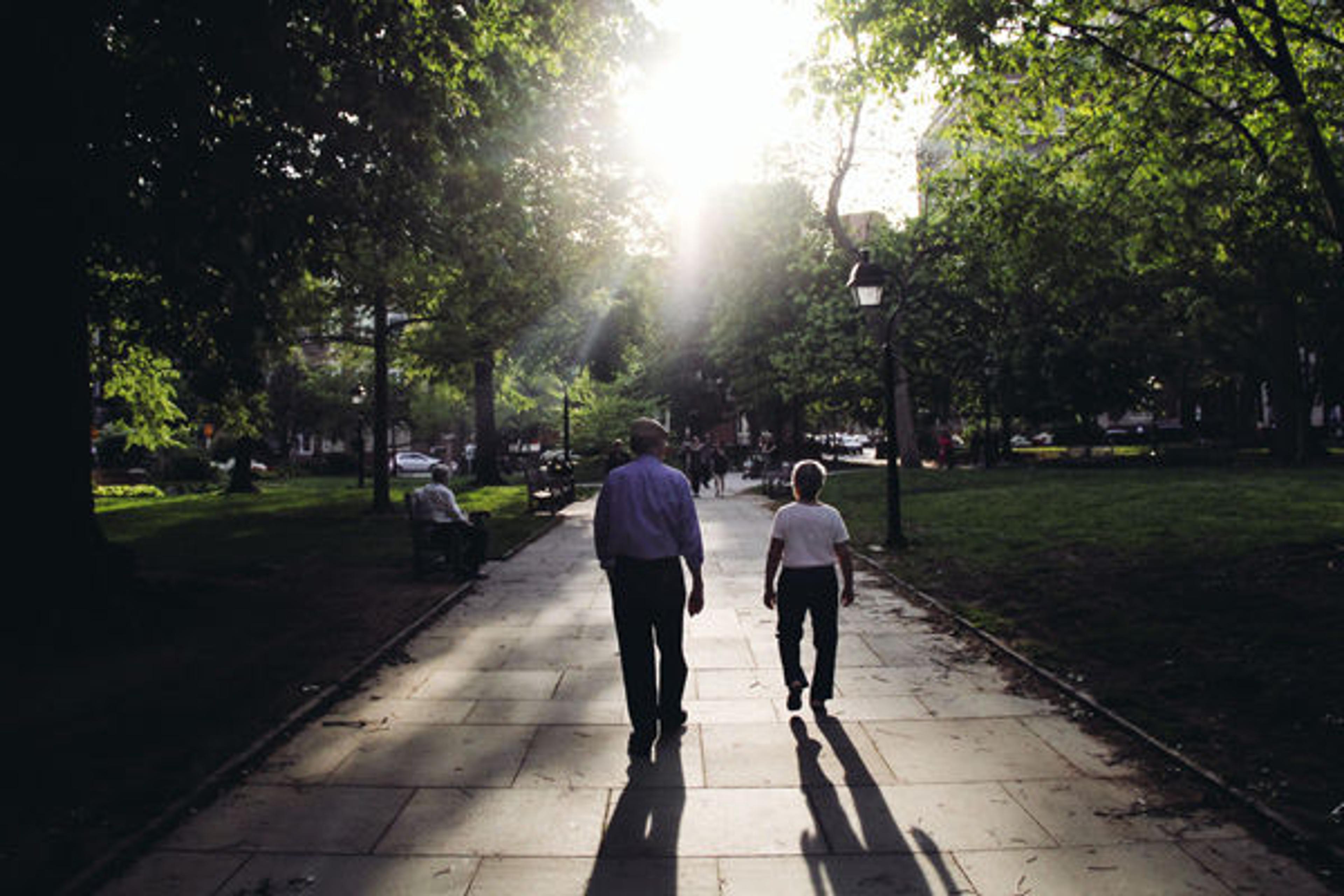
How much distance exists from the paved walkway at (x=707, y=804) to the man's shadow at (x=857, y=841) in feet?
0.04

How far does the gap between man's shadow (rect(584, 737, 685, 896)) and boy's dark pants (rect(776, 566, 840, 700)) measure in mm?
1090

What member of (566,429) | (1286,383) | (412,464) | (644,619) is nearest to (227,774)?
(644,619)

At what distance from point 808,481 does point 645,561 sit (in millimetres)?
1354

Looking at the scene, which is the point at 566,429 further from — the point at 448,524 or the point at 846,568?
the point at 846,568

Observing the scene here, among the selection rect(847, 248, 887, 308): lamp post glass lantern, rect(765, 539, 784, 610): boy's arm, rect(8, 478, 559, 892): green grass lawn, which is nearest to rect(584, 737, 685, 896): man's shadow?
rect(765, 539, 784, 610): boy's arm

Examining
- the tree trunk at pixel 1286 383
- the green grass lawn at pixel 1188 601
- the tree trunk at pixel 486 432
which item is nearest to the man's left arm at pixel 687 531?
the green grass lawn at pixel 1188 601

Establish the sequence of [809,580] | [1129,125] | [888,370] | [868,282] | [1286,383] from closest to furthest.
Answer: [809,580] → [1129,125] → [868,282] → [888,370] → [1286,383]

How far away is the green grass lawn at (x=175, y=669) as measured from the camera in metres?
4.54

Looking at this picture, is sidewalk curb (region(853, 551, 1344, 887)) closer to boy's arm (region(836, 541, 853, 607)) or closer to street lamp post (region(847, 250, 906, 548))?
boy's arm (region(836, 541, 853, 607))

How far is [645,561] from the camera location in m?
5.41

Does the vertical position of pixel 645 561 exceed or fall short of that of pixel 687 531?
it falls short

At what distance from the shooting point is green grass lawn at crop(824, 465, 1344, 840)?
544cm

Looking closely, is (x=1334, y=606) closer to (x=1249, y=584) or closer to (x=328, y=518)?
(x=1249, y=584)

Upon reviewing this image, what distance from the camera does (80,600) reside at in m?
8.73
